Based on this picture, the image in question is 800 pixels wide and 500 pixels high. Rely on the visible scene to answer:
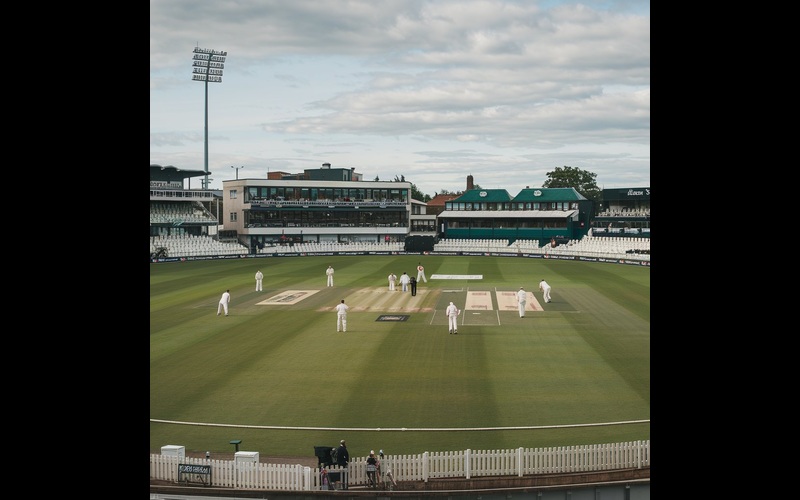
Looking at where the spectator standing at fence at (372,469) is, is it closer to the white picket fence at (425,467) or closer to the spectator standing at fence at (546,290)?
the white picket fence at (425,467)

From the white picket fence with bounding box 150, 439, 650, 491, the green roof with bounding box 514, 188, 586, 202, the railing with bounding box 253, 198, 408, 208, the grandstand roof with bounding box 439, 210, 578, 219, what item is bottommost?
the white picket fence with bounding box 150, 439, 650, 491

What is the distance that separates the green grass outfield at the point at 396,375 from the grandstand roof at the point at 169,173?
50.1 metres

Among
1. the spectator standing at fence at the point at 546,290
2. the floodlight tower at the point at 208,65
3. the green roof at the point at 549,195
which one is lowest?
the spectator standing at fence at the point at 546,290

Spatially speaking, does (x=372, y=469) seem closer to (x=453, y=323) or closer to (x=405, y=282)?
(x=453, y=323)

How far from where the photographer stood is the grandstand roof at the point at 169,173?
283 ft

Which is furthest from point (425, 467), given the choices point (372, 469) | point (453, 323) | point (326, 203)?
point (326, 203)

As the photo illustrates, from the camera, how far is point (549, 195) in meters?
91.1

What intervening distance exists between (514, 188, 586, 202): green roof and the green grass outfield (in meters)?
50.7

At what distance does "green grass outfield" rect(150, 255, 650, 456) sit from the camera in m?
15.9

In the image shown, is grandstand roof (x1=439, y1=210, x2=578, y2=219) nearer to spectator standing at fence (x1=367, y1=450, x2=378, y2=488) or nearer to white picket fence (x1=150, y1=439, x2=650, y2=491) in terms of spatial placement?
white picket fence (x1=150, y1=439, x2=650, y2=491)

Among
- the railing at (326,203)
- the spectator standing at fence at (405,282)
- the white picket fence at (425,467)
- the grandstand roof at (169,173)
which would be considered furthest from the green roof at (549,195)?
the white picket fence at (425,467)

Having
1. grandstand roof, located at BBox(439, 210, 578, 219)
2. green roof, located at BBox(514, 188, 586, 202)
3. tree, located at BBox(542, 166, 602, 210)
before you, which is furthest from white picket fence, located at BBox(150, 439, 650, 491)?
tree, located at BBox(542, 166, 602, 210)

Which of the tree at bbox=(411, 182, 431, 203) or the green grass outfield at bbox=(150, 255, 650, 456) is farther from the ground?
the tree at bbox=(411, 182, 431, 203)
